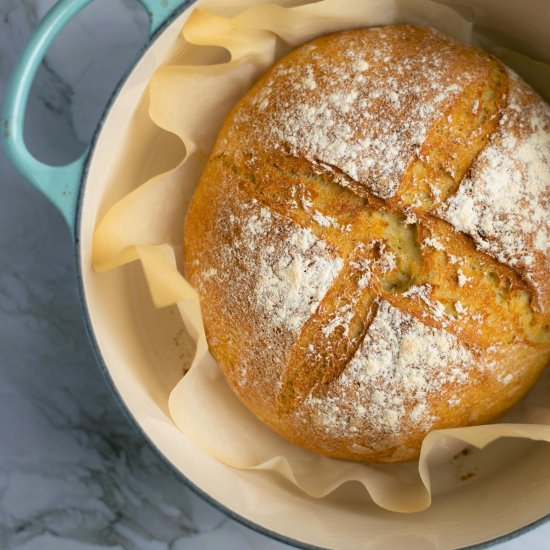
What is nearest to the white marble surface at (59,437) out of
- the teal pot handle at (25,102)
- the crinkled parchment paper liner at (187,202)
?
the crinkled parchment paper liner at (187,202)

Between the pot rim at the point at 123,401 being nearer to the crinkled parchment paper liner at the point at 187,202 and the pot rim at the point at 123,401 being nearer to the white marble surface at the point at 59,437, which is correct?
the crinkled parchment paper liner at the point at 187,202

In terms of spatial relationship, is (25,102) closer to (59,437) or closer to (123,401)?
(123,401)

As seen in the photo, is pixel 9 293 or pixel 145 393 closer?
pixel 145 393

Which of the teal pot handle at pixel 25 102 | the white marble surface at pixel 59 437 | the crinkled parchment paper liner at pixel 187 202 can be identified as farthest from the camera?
the white marble surface at pixel 59 437

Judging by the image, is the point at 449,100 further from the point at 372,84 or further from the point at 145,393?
the point at 145,393

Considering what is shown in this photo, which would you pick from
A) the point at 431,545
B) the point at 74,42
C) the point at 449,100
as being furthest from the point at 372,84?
the point at 431,545

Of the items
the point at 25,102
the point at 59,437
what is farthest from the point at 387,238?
the point at 59,437
